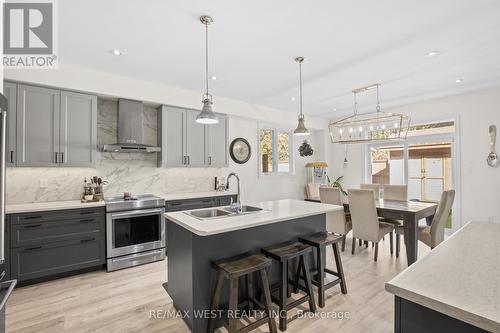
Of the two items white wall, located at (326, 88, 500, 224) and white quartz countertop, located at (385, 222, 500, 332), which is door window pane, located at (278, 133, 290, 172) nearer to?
white wall, located at (326, 88, 500, 224)

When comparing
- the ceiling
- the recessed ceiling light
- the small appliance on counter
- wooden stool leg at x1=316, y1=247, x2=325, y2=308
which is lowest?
wooden stool leg at x1=316, y1=247, x2=325, y2=308

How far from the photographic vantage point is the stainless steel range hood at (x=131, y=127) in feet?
12.3

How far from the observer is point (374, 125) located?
5.58 metres

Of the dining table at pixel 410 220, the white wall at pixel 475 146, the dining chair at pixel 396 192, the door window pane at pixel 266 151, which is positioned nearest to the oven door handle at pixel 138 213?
the door window pane at pixel 266 151

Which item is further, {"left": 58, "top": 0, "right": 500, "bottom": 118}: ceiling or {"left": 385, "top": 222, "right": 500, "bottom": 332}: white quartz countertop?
{"left": 58, "top": 0, "right": 500, "bottom": 118}: ceiling

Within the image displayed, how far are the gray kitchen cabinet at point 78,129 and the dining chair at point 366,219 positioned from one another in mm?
3867

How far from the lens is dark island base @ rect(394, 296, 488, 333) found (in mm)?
796

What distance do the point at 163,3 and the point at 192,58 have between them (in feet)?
3.35

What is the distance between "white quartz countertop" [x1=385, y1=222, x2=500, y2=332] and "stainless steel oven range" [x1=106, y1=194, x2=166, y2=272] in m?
3.36

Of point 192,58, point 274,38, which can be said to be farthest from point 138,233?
point 274,38

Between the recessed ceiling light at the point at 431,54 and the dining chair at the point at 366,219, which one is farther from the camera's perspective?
the dining chair at the point at 366,219

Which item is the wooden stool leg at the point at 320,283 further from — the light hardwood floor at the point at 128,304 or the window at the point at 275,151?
the window at the point at 275,151

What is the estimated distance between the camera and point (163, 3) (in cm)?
210

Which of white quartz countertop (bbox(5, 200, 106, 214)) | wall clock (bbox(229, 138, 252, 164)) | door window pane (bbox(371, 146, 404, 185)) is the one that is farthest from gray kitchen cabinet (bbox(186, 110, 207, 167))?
door window pane (bbox(371, 146, 404, 185))
